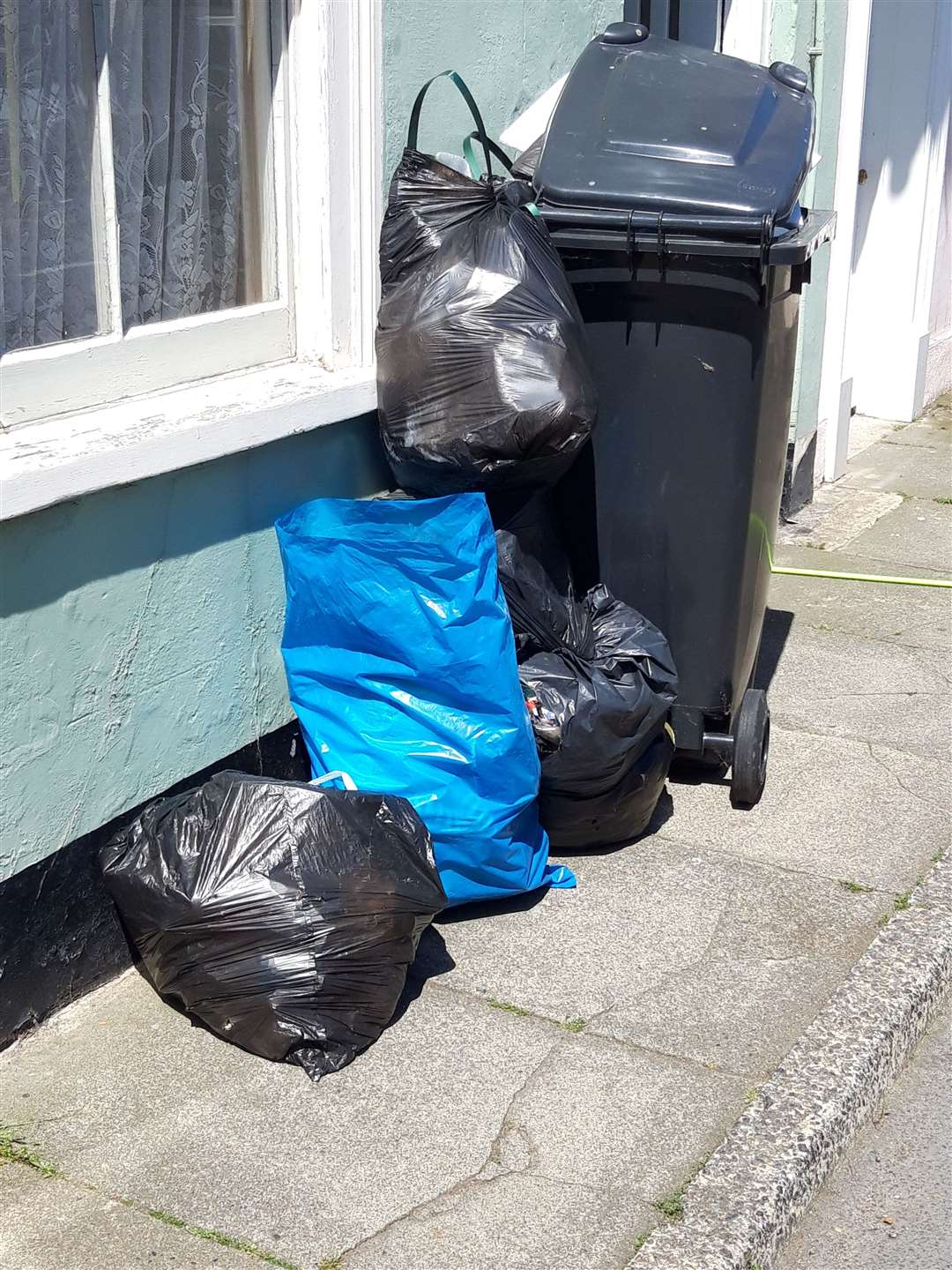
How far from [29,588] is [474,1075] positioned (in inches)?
49.6

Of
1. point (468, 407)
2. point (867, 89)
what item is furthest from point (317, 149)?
point (867, 89)

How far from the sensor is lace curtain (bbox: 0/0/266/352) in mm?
2838

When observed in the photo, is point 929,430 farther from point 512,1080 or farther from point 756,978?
point 512,1080

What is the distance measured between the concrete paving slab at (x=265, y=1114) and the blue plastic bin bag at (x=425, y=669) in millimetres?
399

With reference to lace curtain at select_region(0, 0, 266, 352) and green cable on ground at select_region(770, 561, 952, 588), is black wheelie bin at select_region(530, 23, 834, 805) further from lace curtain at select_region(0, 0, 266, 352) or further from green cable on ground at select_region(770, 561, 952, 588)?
green cable on ground at select_region(770, 561, 952, 588)

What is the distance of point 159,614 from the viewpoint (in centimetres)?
305

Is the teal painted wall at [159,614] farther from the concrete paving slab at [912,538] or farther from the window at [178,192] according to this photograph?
the concrete paving slab at [912,538]

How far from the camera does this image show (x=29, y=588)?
2725mm

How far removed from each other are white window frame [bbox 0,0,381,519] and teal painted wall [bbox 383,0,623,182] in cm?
11

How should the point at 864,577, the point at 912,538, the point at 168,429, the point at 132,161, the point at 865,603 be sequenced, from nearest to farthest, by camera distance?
the point at 168,429, the point at 132,161, the point at 865,603, the point at 864,577, the point at 912,538

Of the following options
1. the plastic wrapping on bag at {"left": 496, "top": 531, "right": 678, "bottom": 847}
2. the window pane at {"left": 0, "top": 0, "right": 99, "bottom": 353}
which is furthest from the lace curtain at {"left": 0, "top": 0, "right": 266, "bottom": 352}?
the plastic wrapping on bag at {"left": 496, "top": 531, "right": 678, "bottom": 847}

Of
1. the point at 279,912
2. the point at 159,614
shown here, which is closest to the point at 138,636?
the point at 159,614

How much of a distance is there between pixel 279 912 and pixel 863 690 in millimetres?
2638

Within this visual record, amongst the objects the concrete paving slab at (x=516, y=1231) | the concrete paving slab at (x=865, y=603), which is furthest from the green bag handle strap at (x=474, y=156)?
the concrete paving slab at (x=516, y=1231)
